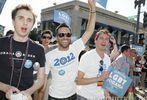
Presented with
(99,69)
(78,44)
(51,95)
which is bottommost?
(51,95)

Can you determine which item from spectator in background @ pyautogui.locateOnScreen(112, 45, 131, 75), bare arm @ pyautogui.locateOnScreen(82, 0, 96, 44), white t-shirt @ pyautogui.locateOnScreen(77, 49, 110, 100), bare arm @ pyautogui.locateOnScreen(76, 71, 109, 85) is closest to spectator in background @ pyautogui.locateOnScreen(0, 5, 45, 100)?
bare arm @ pyautogui.locateOnScreen(76, 71, 109, 85)

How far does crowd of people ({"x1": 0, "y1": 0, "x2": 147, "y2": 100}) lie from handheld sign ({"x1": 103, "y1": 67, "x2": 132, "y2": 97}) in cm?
12

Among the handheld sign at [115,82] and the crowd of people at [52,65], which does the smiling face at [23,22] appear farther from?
the handheld sign at [115,82]

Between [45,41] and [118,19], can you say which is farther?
[118,19]

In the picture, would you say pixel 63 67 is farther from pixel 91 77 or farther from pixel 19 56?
pixel 19 56

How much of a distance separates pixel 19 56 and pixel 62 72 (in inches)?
53.7

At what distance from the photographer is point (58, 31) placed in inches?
194

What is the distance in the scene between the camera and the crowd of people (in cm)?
346

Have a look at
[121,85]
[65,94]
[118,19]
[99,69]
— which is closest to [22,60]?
[65,94]

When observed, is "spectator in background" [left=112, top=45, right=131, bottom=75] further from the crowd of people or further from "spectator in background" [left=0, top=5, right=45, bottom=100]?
"spectator in background" [left=0, top=5, right=45, bottom=100]

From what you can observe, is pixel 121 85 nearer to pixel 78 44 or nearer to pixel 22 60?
pixel 78 44

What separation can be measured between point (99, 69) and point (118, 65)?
375 centimetres

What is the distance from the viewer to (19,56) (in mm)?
3471

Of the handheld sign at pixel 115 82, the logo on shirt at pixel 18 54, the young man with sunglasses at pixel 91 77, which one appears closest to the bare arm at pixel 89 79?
the young man with sunglasses at pixel 91 77
